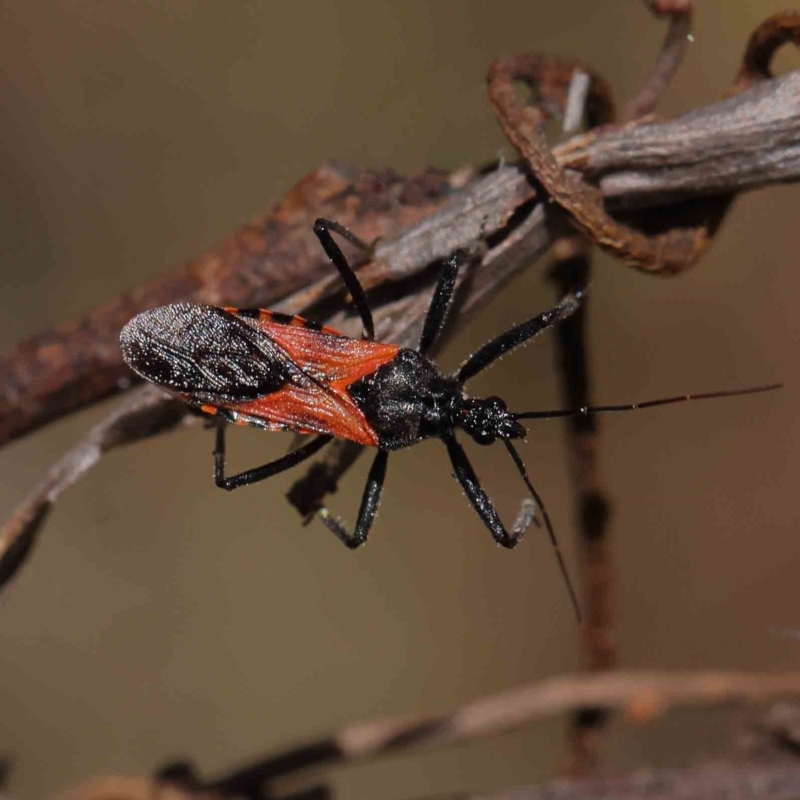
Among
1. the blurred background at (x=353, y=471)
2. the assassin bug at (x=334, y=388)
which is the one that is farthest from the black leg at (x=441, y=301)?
the blurred background at (x=353, y=471)

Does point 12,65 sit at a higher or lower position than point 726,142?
higher

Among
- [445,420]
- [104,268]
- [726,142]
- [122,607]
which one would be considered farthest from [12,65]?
[726,142]

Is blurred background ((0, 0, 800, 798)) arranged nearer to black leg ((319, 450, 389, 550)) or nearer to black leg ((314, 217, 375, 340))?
black leg ((319, 450, 389, 550))

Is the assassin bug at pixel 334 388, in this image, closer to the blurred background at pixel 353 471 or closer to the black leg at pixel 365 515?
the black leg at pixel 365 515

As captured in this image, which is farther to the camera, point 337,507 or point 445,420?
point 337,507

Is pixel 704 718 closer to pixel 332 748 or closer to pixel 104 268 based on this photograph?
pixel 332 748

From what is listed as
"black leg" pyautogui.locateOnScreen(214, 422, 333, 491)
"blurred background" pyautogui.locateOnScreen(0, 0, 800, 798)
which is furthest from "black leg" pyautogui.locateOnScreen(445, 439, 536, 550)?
"blurred background" pyautogui.locateOnScreen(0, 0, 800, 798)

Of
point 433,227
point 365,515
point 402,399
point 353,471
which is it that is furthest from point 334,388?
point 353,471
